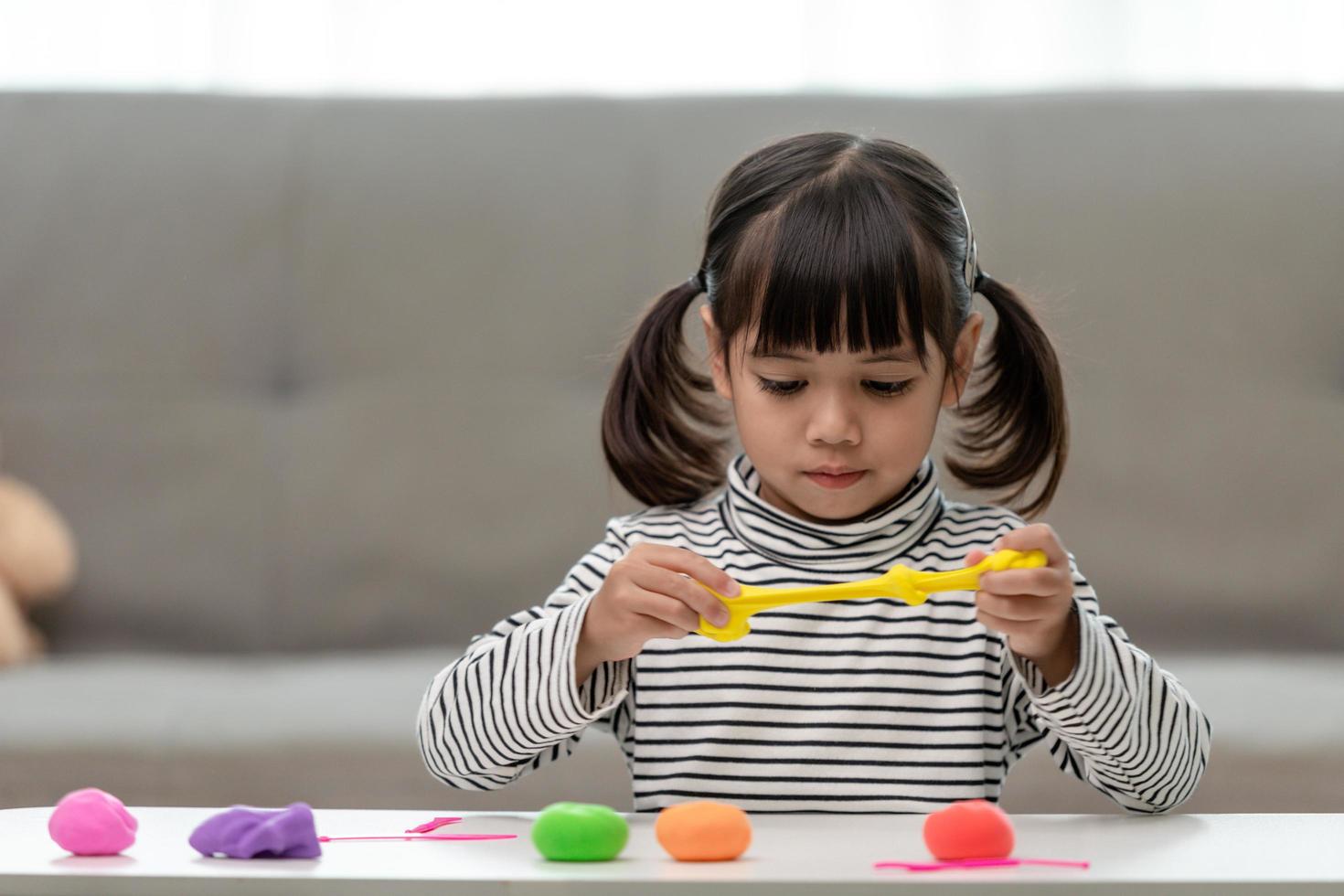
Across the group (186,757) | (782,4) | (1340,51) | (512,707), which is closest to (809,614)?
(512,707)

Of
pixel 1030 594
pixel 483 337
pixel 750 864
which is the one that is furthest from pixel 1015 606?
pixel 483 337

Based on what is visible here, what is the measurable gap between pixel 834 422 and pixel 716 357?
0.13m

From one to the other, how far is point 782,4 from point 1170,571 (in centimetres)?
94

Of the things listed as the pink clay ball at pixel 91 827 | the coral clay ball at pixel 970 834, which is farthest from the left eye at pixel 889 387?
the pink clay ball at pixel 91 827

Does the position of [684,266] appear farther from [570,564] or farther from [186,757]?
[186,757]

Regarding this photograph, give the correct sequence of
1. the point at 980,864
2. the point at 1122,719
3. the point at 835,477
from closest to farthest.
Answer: the point at 980,864, the point at 1122,719, the point at 835,477

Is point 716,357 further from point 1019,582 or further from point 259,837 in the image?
point 259,837

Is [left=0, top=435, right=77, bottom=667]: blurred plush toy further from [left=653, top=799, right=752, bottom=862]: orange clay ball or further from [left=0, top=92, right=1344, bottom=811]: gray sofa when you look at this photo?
[left=653, top=799, right=752, bottom=862]: orange clay ball

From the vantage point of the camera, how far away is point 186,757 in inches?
48.1

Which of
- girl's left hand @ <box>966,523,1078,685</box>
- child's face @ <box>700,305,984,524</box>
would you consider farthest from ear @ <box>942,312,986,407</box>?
girl's left hand @ <box>966,523,1078,685</box>

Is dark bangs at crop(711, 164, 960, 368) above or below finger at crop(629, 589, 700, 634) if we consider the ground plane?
above

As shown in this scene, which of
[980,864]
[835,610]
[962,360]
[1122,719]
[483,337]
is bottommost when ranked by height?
[980,864]

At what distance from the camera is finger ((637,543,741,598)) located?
→ 74cm

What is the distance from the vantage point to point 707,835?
0.60 m
